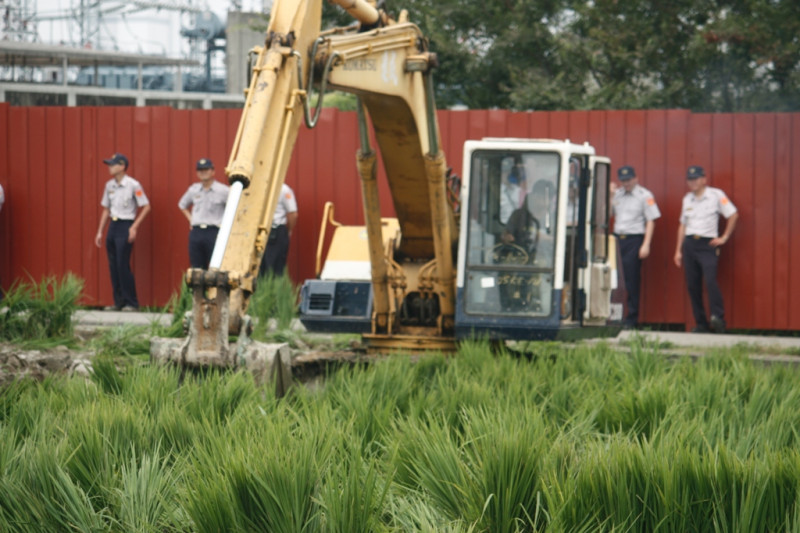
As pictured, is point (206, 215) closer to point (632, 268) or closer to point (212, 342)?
point (632, 268)

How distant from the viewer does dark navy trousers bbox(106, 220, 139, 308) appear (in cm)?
1409

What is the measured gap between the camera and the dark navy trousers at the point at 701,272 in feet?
42.4

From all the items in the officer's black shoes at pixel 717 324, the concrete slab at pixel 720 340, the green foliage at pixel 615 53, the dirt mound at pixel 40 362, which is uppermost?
the green foliage at pixel 615 53

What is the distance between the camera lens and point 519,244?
9609 millimetres

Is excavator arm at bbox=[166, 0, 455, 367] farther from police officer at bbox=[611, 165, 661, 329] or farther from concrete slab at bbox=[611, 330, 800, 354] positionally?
police officer at bbox=[611, 165, 661, 329]

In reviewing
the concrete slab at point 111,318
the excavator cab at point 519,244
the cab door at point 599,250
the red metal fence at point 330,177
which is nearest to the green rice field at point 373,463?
the excavator cab at point 519,244

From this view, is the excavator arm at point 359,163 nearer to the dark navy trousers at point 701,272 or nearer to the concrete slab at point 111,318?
the concrete slab at point 111,318

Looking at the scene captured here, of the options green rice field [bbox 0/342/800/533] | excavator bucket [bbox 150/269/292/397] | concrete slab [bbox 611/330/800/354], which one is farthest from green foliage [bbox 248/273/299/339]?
green rice field [bbox 0/342/800/533]

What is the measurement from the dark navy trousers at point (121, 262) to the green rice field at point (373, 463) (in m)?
8.36

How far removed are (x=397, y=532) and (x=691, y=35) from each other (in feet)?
55.5

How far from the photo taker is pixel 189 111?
14.7 metres

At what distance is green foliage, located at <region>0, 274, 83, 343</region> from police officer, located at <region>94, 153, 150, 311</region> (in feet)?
15.2

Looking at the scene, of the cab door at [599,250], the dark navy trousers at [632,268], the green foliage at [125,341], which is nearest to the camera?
the green foliage at [125,341]

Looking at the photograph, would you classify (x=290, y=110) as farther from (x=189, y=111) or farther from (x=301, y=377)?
(x=189, y=111)
